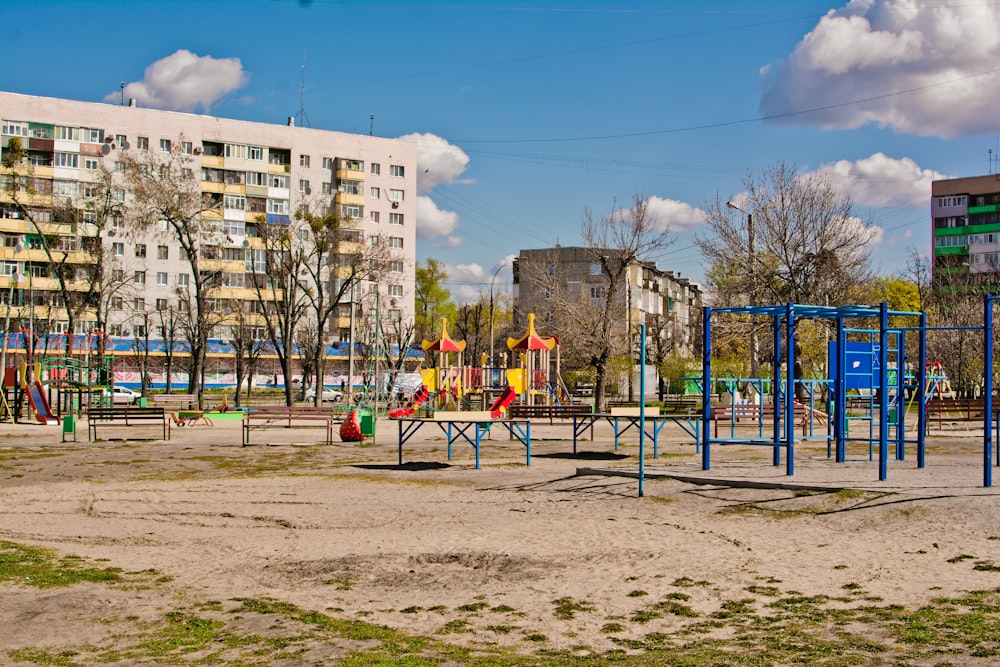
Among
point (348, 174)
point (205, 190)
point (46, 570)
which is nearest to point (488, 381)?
point (46, 570)

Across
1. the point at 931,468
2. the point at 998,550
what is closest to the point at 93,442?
the point at 931,468

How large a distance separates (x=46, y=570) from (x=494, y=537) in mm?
4882

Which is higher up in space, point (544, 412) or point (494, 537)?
point (544, 412)

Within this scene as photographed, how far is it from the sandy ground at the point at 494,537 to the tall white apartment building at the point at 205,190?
4816cm

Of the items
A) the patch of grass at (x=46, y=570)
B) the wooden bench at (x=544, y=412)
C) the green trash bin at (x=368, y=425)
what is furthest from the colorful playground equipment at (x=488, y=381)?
the patch of grass at (x=46, y=570)

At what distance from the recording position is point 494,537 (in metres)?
12.1

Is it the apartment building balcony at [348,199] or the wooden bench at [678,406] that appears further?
the apartment building balcony at [348,199]

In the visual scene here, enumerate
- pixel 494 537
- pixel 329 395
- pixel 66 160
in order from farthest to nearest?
pixel 66 160 < pixel 329 395 < pixel 494 537

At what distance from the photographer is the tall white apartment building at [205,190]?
71188mm

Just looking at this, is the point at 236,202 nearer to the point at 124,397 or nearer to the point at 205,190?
the point at 205,190

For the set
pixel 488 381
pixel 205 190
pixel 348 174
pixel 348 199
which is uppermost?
pixel 348 174

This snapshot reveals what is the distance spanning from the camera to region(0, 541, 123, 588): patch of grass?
9906 millimetres

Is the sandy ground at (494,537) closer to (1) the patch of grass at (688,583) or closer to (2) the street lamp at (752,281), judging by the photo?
(1) the patch of grass at (688,583)

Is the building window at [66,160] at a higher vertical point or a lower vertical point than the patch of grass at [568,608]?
higher
